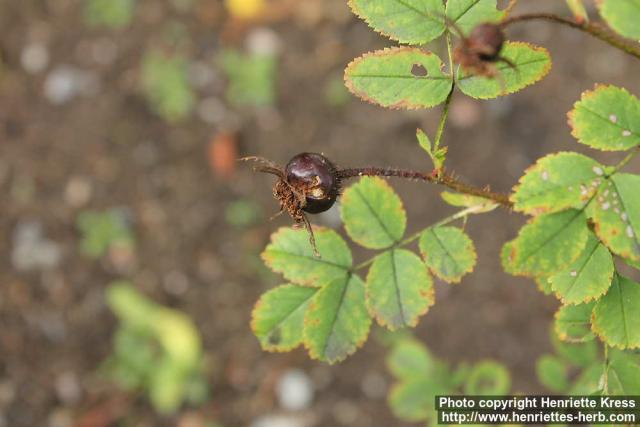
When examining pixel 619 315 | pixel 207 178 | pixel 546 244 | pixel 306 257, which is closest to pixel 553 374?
pixel 619 315

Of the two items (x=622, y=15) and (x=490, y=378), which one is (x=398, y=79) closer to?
(x=622, y=15)

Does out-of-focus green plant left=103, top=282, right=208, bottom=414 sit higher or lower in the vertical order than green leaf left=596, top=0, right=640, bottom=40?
higher

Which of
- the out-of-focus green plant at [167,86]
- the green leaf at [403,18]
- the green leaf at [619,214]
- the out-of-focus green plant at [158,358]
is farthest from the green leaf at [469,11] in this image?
the out-of-focus green plant at [167,86]

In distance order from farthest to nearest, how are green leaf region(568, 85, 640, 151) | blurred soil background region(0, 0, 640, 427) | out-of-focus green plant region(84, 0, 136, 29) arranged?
out-of-focus green plant region(84, 0, 136, 29) → blurred soil background region(0, 0, 640, 427) → green leaf region(568, 85, 640, 151)

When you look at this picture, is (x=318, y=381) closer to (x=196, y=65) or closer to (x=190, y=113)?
(x=190, y=113)

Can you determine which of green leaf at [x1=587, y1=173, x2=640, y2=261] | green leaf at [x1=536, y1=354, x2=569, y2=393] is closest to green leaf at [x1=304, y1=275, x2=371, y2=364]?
green leaf at [x1=587, y1=173, x2=640, y2=261]

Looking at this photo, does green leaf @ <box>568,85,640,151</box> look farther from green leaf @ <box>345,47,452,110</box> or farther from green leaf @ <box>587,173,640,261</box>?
green leaf @ <box>345,47,452,110</box>
